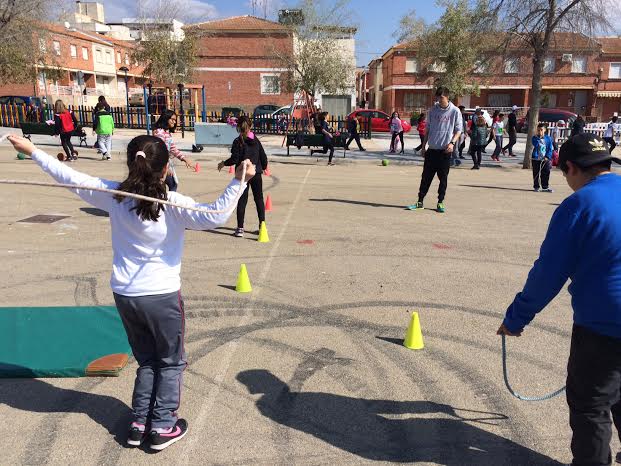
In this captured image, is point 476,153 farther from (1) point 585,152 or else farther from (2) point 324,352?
(1) point 585,152

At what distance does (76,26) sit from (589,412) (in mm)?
81033

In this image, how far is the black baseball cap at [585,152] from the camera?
2.40 meters

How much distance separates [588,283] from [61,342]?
3.68 metres

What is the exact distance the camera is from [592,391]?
2.40 meters

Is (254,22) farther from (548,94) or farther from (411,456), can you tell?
(411,456)

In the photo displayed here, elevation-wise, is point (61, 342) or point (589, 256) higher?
point (589, 256)

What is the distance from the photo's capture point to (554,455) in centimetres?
294

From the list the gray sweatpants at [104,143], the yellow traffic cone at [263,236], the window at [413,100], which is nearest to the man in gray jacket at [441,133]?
the yellow traffic cone at [263,236]

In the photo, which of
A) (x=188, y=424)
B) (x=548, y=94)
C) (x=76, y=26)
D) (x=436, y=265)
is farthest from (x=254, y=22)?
(x=188, y=424)

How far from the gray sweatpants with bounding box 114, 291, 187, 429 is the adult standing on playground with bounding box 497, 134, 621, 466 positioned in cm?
178

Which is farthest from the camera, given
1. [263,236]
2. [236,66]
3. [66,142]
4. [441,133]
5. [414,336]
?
[236,66]

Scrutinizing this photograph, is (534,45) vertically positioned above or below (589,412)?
above

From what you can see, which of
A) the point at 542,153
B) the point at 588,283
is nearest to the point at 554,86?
the point at 542,153

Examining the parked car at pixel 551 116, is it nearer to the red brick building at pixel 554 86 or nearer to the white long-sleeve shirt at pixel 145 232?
the red brick building at pixel 554 86
